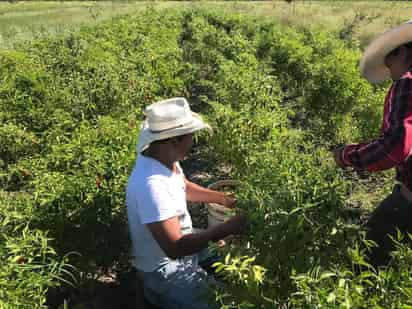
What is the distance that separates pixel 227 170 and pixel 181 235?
Answer: 10.7 ft

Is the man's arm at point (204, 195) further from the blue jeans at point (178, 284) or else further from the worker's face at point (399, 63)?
the worker's face at point (399, 63)

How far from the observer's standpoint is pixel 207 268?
125 inches

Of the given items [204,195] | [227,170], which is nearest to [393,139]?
[204,195]

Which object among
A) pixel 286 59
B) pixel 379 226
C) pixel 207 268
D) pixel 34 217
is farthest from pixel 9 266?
pixel 286 59

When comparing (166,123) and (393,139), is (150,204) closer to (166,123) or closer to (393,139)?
(166,123)

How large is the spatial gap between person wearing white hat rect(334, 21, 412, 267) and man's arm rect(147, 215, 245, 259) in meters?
0.68

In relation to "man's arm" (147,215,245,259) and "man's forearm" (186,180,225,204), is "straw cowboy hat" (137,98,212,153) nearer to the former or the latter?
"man's arm" (147,215,245,259)

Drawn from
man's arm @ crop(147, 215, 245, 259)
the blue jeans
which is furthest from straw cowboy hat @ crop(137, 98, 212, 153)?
the blue jeans

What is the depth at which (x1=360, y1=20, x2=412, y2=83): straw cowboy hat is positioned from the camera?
2611mm

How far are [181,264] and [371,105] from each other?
11.9ft

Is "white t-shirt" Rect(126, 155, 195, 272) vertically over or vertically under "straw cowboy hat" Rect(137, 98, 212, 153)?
under

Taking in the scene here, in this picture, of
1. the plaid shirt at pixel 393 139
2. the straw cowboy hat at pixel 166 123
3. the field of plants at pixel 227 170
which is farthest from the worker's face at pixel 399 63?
the straw cowboy hat at pixel 166 123

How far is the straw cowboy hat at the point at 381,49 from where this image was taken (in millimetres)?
2611

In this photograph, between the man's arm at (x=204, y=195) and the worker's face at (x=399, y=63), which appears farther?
the man's arm at (x=204, y=195)
